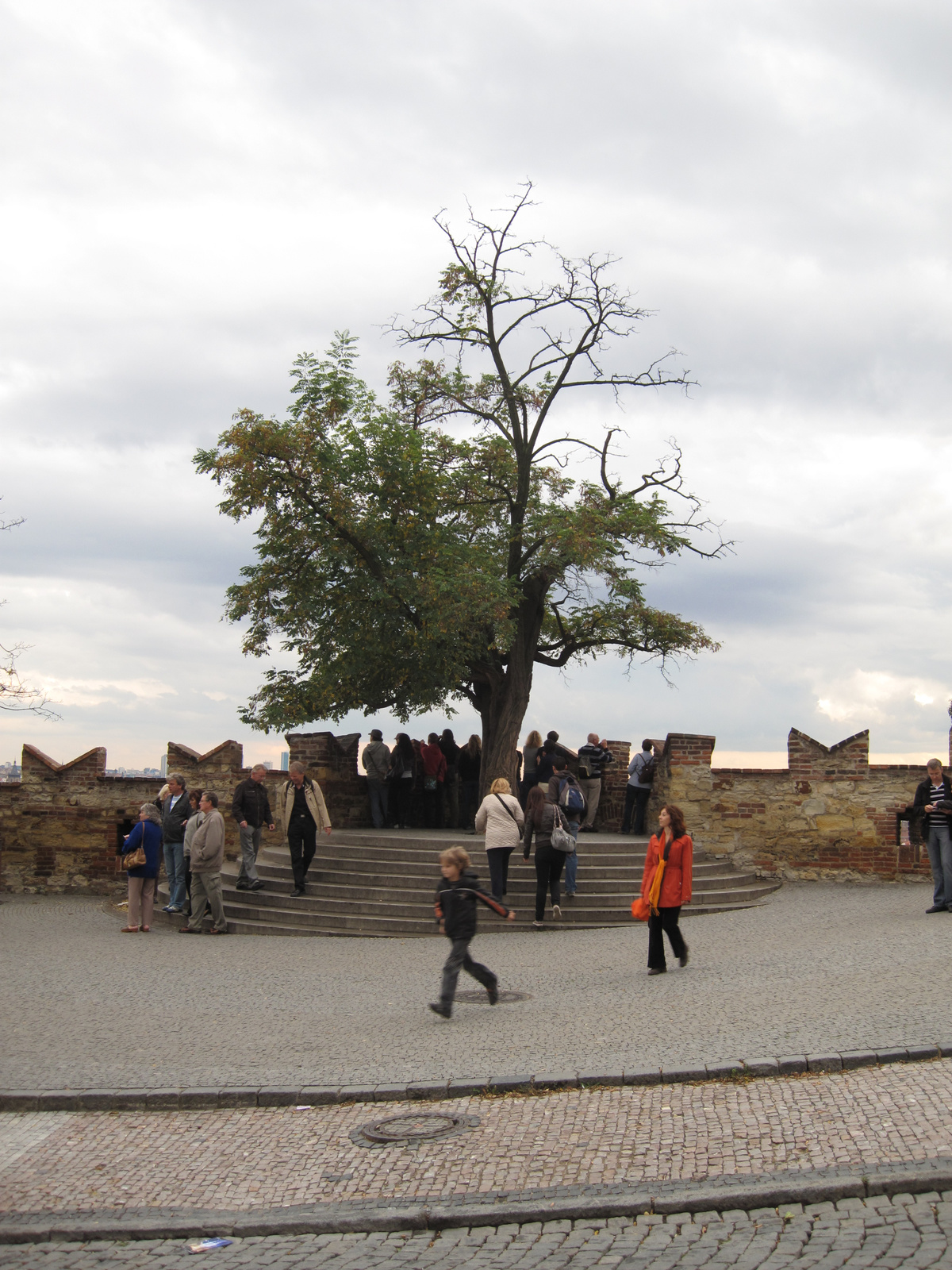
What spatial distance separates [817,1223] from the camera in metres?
5.17

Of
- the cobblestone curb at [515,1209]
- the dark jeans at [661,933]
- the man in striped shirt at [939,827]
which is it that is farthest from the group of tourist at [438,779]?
the cobblestone curb at [515,1209]

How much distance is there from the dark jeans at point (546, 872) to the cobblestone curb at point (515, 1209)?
8.62 m

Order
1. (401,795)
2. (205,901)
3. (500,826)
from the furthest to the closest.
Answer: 1. (401,795)
2. (205,901)
3. (500,826)

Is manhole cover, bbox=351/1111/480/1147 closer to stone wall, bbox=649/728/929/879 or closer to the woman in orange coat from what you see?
the woman in orange coat

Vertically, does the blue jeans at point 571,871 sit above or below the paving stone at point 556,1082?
above

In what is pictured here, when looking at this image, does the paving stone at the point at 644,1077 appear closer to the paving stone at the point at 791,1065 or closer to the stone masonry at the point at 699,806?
the paving stone at the point at 791,1065

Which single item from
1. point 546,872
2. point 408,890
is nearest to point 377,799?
point 408,890

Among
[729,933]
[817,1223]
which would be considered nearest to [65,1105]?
[817,1223]

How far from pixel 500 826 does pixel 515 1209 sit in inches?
350

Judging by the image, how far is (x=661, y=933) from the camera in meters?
10.8

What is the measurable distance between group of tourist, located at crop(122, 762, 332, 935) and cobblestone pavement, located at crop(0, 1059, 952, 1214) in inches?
308

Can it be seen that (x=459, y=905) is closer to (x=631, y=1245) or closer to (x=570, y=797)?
(x=631, y=1245)

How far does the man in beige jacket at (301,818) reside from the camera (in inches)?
637

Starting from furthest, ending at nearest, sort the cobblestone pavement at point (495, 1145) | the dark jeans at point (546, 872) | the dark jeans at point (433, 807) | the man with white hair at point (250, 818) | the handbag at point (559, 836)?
1. the dark jeans at point (433, 807)
2. the man with white hair at point (250, 818)
3. the dark jeans at point (546, 872)
4. the handbag at point (559, 836)
5. the cobblestone pavement at point (495, 1145)
